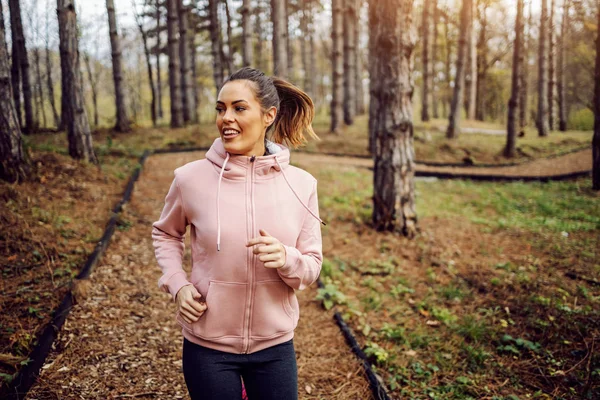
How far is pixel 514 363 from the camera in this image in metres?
3.85

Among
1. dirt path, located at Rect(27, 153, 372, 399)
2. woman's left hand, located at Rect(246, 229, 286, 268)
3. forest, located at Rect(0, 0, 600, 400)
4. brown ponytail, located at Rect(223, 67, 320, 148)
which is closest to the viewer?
woman's left hand, located at Rect(246, 229, 286, 268)

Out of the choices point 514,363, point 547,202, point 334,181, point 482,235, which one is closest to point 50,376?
point 514,363

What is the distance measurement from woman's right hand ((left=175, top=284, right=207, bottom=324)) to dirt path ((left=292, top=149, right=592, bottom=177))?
37.5ft

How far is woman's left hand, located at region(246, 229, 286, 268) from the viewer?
170 cm

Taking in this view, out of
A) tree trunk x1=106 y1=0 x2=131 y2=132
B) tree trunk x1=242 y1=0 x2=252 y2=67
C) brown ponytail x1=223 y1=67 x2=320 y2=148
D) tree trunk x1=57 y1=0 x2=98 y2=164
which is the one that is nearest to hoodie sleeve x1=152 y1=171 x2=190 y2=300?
brown ponytail x1=223 y1=67 x2=320 y2=148

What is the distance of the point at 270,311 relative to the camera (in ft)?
6.38

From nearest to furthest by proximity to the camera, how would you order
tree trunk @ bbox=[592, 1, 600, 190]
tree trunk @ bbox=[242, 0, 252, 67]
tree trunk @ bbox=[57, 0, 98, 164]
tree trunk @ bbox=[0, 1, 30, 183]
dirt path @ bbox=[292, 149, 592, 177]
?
tree trunk @ bbox=[0, 1, 30, 183] → tree trunk @ bbox=[57, 0, 98, 164] → tree trunk @ bbox=[592, 1, 600, 190] → tree trunk @ bbox=[242, 0, 252, 67] → dirt path @ bbox=[292, 149, 592, 177]

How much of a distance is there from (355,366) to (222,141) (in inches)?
108

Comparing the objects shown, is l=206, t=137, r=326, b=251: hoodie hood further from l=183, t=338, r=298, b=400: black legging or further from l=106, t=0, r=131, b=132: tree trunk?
l=106, t=0, r=131, b=132: tree trunk

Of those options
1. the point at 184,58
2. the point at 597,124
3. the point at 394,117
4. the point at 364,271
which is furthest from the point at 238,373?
the point at 184,58

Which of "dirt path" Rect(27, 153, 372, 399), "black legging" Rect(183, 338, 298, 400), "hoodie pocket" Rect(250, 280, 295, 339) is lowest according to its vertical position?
"dirt path" Rect(27, 153, 372, 399)

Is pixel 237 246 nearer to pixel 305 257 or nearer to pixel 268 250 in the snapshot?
pixel 268 250

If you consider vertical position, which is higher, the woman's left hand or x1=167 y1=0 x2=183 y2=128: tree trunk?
x1=167 y1=0 x2=183 y2=128: tree trunk

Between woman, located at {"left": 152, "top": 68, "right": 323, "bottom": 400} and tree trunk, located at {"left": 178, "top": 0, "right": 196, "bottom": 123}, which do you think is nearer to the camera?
woman, located at {"left": 152, "top": 68, "right": 323, "bottom": 400}
